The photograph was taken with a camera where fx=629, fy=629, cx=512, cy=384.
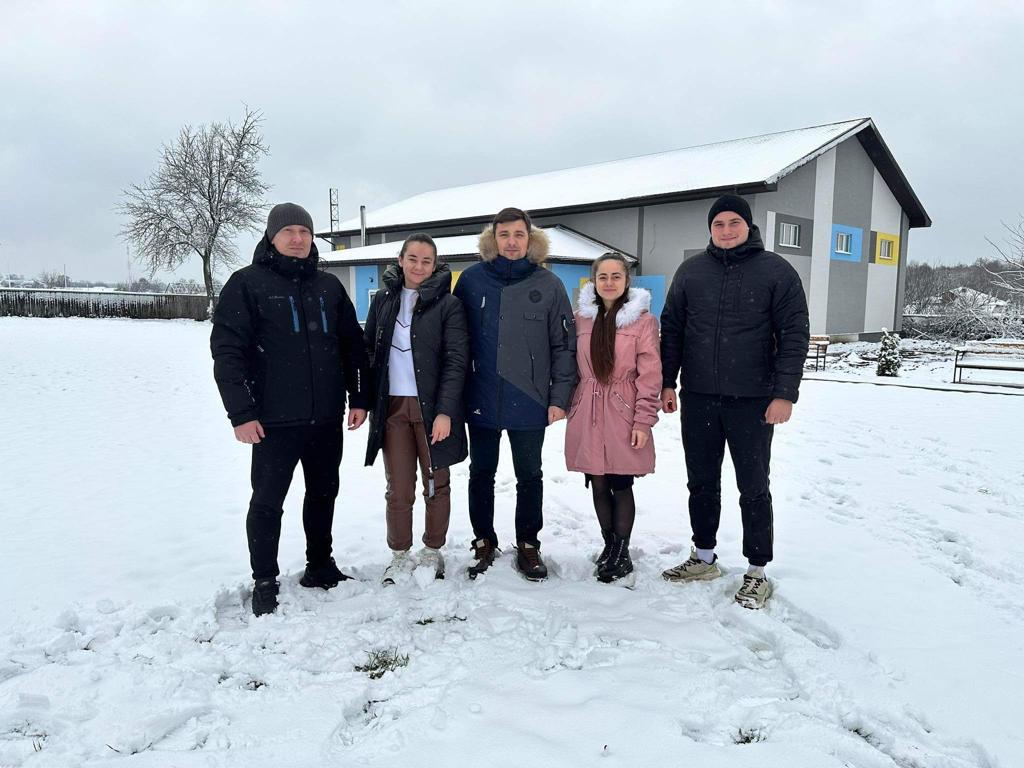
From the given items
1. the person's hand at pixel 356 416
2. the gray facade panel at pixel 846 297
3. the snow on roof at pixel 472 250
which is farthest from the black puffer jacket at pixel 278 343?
the gray facade panel at pixel 846 297

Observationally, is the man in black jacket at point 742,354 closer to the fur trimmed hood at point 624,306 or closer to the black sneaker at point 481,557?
the fur trimmed hood at point 624,306

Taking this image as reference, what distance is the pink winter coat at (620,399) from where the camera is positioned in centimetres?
346

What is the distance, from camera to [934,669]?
271 cm

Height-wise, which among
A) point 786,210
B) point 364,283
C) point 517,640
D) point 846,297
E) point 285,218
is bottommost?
point 517,640

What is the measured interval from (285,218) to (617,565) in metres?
2.61

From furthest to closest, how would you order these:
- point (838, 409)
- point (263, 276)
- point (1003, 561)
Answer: point (838, 409) → point (1003, 561) → point (263, 276)

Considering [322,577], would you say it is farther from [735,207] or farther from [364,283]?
[364,283]

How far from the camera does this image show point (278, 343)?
3.20 meters

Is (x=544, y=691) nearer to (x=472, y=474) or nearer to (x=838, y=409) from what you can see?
(x=472, y=474)

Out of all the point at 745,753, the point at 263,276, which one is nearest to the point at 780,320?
the point at 745,753

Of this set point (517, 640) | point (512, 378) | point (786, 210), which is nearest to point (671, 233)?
point (786, 210)

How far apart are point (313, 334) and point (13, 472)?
4.33m

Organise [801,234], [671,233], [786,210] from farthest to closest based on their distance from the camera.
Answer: [801,234] < [671,233] < [786,210]

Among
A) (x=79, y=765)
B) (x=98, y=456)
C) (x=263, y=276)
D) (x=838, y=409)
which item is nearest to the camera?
(x=79, y=765)
